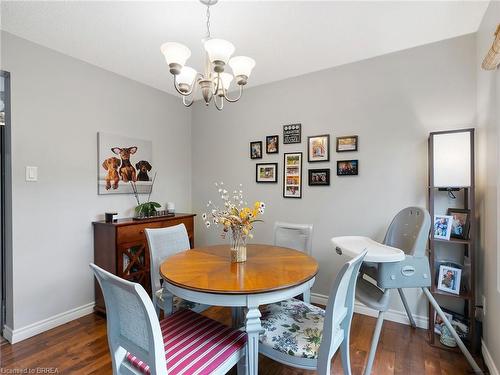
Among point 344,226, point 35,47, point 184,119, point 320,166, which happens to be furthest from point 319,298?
point 35,47

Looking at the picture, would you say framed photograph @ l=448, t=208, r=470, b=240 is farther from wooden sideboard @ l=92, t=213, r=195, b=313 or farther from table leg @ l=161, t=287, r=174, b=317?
wooden sideboard @ l=92, t=213, r=195, b=313

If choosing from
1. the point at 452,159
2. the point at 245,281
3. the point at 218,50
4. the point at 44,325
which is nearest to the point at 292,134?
the point at 452,159

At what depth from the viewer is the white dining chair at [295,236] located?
2211 millimetres

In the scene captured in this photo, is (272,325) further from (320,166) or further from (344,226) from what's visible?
(320,166)

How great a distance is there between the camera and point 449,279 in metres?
1.99

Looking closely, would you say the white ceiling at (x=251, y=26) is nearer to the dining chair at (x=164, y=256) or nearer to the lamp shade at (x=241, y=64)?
the lamp shade at (x=241, y=64)

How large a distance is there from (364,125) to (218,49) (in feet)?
5.54

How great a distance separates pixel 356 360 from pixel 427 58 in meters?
2.53

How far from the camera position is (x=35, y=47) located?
7.22 ft

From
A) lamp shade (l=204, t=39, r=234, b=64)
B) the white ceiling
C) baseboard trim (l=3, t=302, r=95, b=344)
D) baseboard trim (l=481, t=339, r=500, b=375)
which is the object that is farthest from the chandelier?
baseboard trim (l=481, t=339, r=500, b=375)

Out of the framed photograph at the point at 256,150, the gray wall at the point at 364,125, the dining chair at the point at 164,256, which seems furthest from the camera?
the framed photograph at the point at 256,150

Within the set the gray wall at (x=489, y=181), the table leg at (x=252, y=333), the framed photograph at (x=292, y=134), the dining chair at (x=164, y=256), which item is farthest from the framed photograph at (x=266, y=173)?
the table leg at (x=252, y=333)

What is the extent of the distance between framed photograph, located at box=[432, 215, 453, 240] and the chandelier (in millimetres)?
1816

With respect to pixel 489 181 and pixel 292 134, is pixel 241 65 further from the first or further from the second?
pixel 489 181
